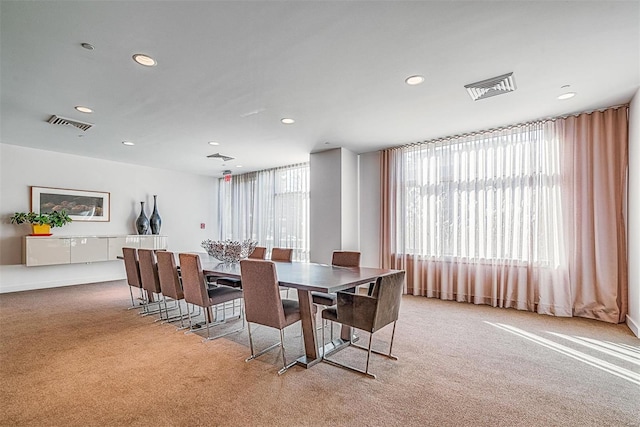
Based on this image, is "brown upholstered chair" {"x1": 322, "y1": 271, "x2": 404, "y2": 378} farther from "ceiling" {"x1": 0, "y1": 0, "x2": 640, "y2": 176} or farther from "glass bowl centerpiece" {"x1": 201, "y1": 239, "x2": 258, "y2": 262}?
"ceiling" {"x1": 0, "y1": 0, "x2": 640, "y2": 176}

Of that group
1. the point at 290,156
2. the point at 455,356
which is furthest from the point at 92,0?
the point at 290,156

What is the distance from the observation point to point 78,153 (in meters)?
6.27

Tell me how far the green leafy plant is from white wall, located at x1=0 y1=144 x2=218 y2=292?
0.65ft

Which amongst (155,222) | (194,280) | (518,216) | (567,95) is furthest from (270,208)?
(567,95)

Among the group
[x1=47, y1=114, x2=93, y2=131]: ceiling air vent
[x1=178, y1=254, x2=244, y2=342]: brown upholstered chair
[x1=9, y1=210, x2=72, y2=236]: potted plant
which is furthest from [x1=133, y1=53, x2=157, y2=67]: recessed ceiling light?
[x1=9, y1=210, x2=72, y2=236]: potted plant

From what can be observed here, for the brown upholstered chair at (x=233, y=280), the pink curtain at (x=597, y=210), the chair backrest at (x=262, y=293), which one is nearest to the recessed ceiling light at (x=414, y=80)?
the chair backrest at (x=262, y=293)

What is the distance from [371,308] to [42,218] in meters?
6.27

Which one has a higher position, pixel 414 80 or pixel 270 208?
pixel 414 80

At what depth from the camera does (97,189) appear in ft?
22.2

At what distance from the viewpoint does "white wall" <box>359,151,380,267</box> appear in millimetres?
6043

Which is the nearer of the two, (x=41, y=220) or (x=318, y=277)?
(x=318, y=277)

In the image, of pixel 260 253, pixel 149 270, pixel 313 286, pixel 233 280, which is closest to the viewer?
pixel 313 286

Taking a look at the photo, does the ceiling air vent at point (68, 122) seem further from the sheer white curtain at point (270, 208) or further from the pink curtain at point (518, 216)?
the pink curtain at point (518, 216)

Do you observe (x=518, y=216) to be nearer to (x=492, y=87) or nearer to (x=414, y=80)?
(x=492, y=87)
